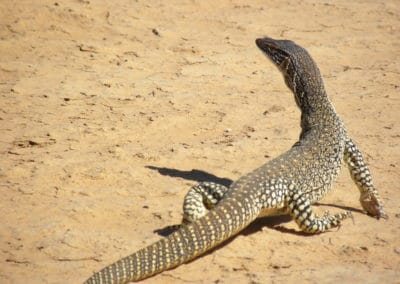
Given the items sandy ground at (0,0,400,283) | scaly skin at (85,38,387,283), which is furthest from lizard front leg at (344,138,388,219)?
sandy ground at (0,0,400,283)

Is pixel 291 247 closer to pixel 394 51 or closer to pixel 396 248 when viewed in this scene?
pixel 396 248

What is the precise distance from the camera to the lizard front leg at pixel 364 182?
7336 mm

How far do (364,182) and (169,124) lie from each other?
3.30m

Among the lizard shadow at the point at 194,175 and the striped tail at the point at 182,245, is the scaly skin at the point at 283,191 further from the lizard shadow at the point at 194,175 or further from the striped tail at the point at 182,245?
the lizard shadow at the point at 194,175

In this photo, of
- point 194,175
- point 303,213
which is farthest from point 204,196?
point 194,175

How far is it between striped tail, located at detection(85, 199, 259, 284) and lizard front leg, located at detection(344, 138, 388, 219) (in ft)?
5.83

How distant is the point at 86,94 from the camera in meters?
10.6

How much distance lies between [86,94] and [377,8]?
780cm

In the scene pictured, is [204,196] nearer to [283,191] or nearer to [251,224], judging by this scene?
[251,224]

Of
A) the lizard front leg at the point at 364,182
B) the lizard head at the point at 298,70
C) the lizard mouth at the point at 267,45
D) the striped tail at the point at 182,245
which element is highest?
the lizard mouth at the point at 267,45

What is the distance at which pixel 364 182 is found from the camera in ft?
24.8

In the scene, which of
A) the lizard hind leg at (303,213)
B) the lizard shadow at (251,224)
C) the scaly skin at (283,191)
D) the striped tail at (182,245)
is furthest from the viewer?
the lizard shadow at (251,224)

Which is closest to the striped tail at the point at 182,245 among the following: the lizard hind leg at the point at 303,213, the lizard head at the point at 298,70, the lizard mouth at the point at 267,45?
the lizard hind leg at the point at 303,213

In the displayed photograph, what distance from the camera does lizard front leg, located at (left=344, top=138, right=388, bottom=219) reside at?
7.34 meters
